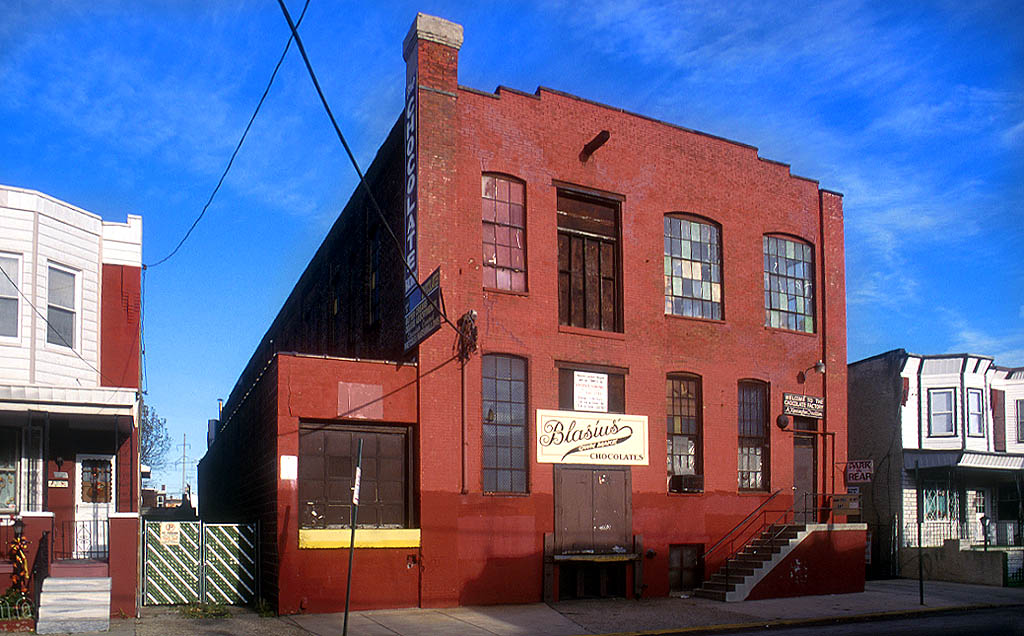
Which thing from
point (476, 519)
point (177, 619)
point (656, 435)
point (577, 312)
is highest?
point (577, 312)

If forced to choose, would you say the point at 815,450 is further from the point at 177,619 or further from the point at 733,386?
the point at 177,619

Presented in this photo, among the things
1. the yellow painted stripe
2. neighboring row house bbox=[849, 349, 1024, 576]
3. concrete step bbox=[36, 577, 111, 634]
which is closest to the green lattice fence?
the yellow painted stripe

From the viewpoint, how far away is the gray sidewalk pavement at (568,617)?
53.4 ft

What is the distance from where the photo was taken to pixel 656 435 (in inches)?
887

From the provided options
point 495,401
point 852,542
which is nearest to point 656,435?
point 495,401

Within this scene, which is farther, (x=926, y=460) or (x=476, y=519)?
(x=926, y=460)

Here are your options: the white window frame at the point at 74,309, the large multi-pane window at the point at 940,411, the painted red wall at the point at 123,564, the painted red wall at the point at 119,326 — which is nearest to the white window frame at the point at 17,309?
the white window frame at the point at 74,309

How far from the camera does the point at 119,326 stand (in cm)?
2025

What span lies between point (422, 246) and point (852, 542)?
12.8 meters

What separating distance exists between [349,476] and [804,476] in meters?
12.3

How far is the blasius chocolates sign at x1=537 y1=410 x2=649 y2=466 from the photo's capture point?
21.0 m

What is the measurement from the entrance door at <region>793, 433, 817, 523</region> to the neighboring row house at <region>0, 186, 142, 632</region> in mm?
15683

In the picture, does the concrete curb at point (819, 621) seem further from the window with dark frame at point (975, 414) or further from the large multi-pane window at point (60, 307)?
the large multi-pane window at point (60, 307)

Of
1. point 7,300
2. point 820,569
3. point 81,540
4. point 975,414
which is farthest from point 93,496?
point 975,414
